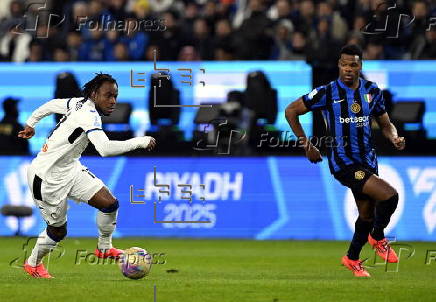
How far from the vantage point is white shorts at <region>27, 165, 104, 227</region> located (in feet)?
37.7

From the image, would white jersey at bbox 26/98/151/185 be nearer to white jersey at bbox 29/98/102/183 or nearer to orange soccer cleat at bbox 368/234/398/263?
white jersey at bbox 29/98/102/183

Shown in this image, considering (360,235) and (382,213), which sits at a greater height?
(382,213)

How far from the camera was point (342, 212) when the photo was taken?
18109 millimetres

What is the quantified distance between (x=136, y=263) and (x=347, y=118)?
2.92 meters

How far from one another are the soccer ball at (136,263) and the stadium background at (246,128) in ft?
18.7

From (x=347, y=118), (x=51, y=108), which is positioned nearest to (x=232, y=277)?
(x=347, y=118)

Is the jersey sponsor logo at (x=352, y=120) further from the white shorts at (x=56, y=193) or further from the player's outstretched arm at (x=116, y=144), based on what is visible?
the white shorts at (x=56, y=193)

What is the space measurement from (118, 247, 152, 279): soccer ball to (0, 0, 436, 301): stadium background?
569cm

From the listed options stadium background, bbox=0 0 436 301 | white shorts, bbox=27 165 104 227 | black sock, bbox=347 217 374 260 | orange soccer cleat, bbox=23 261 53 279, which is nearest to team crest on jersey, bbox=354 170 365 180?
black sock, bbox=347 217 374 260

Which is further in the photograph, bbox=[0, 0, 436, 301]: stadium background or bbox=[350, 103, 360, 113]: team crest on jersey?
bbox=[0, 0, 436, 301]: stadium background

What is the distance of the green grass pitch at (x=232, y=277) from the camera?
9.83 metres

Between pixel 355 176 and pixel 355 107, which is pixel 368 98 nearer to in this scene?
pixel 355 107

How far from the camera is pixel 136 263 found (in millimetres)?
11219

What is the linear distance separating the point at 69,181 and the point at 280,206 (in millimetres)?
7295
